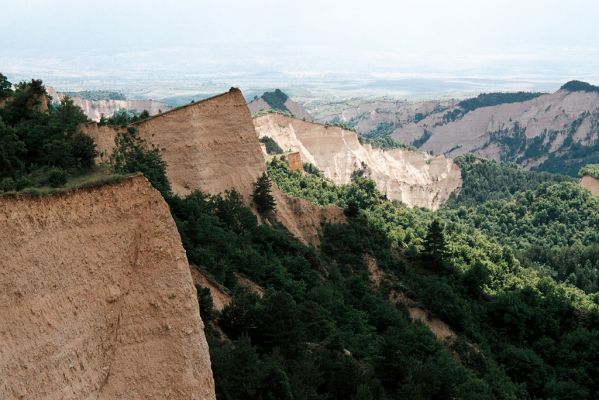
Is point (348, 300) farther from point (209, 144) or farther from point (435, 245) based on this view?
point (209, 144)

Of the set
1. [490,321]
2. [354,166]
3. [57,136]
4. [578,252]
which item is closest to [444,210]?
[354,166]

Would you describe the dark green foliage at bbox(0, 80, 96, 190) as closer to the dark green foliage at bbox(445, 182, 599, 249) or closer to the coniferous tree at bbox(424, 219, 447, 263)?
the coniferous tree at bbox(424, 219, 447, 263)

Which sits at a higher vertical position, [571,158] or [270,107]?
[270,107]

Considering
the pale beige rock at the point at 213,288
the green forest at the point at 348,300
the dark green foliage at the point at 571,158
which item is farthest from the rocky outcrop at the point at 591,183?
the pale beige rock at the point at 213,288

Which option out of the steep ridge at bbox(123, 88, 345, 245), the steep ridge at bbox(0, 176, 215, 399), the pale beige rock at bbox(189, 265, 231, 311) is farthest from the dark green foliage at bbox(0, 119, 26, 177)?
the steep ridge at bbox(123, 88, 345, 245)

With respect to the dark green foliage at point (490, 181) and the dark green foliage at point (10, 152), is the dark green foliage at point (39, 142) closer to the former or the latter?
the dark green foliage at point (10, 152)

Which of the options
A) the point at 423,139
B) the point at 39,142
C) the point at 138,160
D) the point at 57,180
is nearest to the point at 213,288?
the point at 39,142
